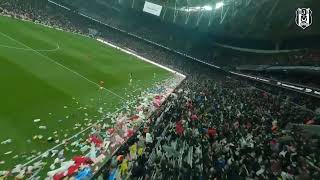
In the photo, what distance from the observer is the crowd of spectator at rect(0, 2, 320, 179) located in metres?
13.5

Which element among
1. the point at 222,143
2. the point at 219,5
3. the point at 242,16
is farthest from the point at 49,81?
the point at 219,5

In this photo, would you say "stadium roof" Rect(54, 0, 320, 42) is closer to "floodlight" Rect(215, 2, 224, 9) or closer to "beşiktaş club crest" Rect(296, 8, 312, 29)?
"floodlight" Rect(215, 2, 224, 9)

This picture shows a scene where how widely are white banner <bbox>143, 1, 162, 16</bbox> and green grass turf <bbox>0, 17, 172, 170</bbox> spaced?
2250 cm

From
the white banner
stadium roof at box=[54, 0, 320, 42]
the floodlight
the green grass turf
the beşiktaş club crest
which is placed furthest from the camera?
the white banner

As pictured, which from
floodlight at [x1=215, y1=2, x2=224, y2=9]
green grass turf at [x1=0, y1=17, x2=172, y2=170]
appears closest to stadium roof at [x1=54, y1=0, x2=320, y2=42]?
floodlight at [x1=215, y1=2, x2=224, y2=9]

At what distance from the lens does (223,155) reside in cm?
1523

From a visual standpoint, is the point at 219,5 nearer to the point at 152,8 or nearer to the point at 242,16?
the point at 242,16

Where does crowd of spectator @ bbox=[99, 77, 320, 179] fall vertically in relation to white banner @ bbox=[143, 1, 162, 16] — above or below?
below

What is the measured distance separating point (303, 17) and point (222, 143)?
102 feet

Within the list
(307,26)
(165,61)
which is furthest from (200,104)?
(165,61)

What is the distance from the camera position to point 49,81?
25047 mm

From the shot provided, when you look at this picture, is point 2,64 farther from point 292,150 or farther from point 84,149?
point 292,150

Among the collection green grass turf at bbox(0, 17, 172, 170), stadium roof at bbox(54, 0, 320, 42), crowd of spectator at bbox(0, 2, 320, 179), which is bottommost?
green grass turf at bbox(0, 17, 172, 170)

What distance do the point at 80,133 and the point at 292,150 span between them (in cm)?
1100
